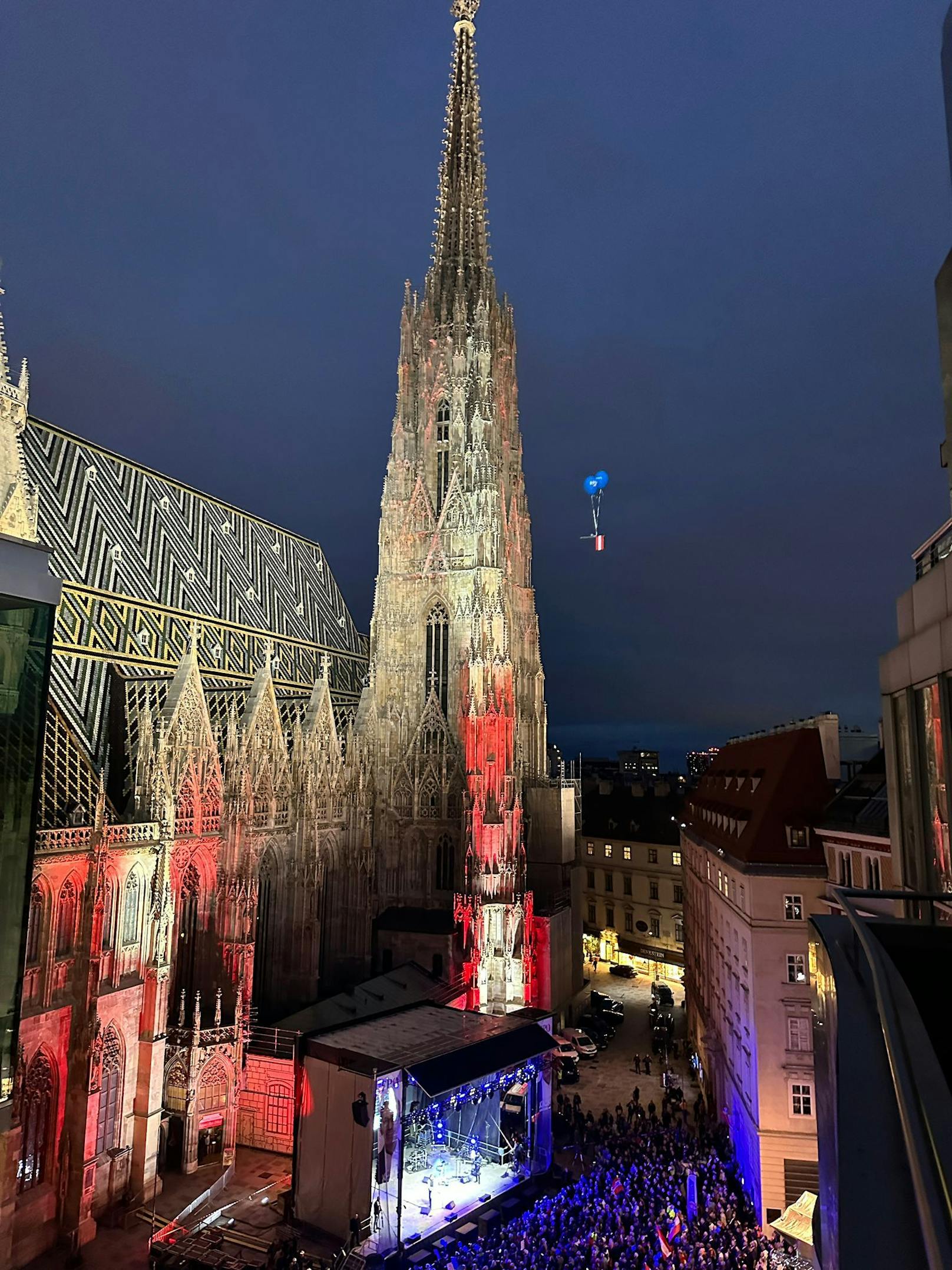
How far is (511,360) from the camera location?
60969 millimetres

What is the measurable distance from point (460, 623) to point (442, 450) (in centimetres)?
1247

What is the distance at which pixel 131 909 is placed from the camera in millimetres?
28234

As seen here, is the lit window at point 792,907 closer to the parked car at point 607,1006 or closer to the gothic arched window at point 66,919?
the gothic arched window at point 66,919

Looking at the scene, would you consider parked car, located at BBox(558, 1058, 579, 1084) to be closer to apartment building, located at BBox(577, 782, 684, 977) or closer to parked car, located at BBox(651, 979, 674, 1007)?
parked car, located at BBox(651, 979, 674, 1007)

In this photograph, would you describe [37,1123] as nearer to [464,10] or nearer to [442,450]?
[442,450]

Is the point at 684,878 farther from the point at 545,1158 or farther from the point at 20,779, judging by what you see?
the point at 20,779

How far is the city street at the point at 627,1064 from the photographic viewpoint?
37.5m

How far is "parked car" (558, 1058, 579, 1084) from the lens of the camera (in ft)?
128

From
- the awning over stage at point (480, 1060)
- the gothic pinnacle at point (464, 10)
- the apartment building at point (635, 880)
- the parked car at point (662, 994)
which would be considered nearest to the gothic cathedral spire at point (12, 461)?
the awning over stage at point (480, 1060)

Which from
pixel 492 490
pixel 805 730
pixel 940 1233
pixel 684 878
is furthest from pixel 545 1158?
pixel 492 490

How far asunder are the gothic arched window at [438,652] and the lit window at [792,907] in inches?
985

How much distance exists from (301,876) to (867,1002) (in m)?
35.2

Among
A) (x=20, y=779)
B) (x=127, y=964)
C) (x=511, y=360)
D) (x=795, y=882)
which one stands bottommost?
(x=127, y=964)

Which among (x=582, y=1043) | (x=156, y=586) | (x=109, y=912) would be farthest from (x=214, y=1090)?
(x=156, y=586)
